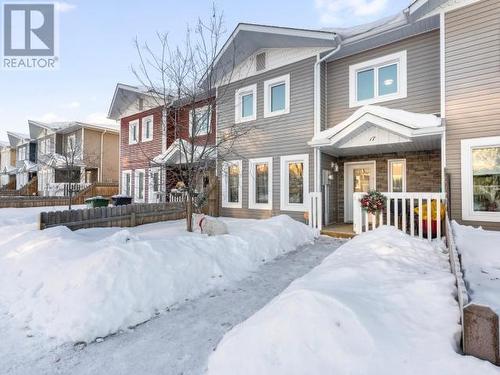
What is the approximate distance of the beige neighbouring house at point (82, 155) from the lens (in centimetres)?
1938

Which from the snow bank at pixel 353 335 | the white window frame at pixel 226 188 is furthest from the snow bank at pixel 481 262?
the white window frame at pixel 226 188

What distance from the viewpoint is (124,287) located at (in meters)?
3.47

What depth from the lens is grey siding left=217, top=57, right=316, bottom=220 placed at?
9359 millimetres

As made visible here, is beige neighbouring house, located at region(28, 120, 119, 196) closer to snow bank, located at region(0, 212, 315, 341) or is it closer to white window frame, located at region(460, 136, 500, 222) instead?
snow bank, located at region(0, 212, 315, 341)

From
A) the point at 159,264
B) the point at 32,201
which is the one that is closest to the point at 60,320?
the point at 159,264

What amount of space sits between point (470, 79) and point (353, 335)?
24.4 ft

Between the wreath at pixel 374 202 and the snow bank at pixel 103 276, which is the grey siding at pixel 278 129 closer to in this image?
the wreath at pixel 374 202

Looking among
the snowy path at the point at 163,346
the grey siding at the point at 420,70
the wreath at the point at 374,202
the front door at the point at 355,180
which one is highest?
the grey siding at the point at 420,70

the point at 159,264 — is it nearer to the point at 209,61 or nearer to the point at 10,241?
the point at 10,241

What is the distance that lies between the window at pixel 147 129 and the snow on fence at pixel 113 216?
7106 mm

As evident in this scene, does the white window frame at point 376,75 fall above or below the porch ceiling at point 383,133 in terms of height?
above

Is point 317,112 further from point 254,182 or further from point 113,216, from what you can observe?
point 113,216

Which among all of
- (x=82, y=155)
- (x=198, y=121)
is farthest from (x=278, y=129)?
(x=82, y=155)

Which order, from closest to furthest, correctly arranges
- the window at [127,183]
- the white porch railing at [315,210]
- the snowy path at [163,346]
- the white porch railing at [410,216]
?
the snowy path at [163,346]
the white porch railing at [410,216]
the white porch railing at [315,210]
the window at [127,183]
